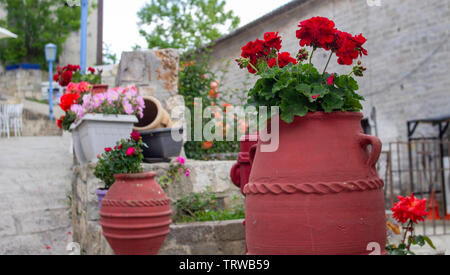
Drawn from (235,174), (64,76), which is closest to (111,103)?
(64,76)

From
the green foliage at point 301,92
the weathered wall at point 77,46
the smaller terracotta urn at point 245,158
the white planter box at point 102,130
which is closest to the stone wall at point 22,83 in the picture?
the weathered wall at point 77,46

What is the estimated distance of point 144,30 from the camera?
17375 millimetres

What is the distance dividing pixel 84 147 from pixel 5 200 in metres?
1.66

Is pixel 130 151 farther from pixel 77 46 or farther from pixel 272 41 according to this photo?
pixel 77 46

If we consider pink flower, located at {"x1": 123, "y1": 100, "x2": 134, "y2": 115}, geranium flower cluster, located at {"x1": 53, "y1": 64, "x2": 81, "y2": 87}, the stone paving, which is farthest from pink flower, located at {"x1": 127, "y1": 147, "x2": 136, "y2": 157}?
geranium flower cluster, located at {"x1": 53, "y1": 64, "x2": 81, "y2": 87}

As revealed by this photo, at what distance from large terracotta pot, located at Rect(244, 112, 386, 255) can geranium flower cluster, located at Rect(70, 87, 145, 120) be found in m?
2.40

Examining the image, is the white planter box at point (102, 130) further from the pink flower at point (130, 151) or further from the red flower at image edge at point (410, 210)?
the red flower at image edge at point (410, 210)

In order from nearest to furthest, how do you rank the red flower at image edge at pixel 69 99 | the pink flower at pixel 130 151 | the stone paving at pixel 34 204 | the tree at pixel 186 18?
the pink flower at pixel 130 151 → the red flower at image edge at pixel 69 99 → the stone paving at pixel 34 204 → the tree at pixel 186 18

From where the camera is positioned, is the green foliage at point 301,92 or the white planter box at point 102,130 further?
the white planter box at point 102,130

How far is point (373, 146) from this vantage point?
1.38 meters

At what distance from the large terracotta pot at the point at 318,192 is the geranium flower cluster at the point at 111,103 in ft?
7.87

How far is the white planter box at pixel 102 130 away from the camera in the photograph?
352 cm

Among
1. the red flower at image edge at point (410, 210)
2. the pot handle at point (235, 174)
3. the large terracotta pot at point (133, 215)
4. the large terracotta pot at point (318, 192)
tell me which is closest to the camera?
the large terracotta pot at point (318, 192)

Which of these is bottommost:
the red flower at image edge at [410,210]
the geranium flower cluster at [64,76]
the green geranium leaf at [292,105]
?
the red flower at image edge at [410,210]
